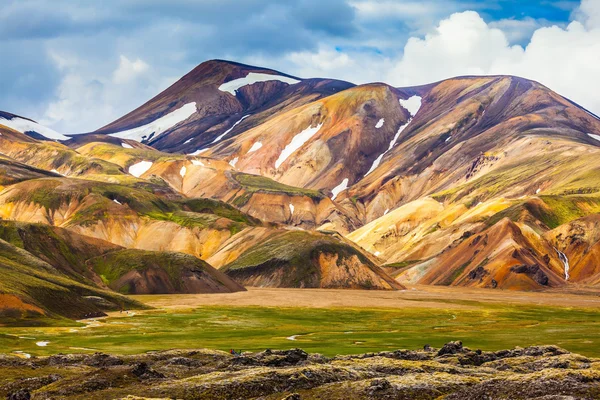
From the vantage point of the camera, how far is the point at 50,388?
150ft

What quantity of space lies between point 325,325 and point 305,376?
271 ft

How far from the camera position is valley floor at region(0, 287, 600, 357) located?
8994 cm

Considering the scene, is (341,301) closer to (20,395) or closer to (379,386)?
(20,395)

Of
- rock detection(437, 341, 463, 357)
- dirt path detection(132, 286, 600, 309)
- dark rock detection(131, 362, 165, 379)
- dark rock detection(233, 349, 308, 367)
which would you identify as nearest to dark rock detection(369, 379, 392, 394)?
dark rock detection(233, 349, 308, 367)

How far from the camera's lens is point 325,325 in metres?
127

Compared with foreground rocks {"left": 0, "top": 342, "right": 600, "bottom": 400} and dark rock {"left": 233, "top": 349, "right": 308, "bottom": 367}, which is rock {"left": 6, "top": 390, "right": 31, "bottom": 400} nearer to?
foreground rocks {"left": 0, "top": 342, "right": 600, "bottom": 400}

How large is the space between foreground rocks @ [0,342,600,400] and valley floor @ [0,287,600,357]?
68.0 ft

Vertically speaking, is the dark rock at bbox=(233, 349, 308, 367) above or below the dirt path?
above

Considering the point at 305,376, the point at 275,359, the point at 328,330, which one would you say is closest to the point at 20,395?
the point at 305,376

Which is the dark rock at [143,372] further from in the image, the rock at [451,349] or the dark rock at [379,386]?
the rock at [451,349]

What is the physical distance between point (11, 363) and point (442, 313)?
106262mm

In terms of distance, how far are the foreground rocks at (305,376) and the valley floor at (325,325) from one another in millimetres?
20733

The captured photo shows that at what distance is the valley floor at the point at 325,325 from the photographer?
8994 cm

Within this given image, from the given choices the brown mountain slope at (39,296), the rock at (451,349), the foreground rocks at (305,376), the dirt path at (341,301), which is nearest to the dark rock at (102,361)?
the foreground rocks at (305,376)
